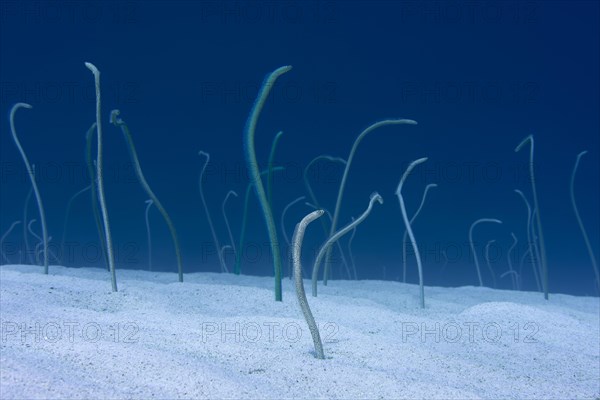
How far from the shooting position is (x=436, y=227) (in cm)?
1775

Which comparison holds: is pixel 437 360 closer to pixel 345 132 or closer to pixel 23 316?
pixel 23 316

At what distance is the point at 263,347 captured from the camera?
329 cm

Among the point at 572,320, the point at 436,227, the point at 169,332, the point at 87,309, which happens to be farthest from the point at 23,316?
the point at 436,227

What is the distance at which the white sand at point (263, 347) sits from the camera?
2.41 m

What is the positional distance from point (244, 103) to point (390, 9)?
559 cm

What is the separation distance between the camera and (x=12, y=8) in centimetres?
1362

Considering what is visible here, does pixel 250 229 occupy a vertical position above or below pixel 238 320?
above

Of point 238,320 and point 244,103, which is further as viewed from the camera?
point 244,103

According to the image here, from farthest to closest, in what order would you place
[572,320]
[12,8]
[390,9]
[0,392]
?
[390,9] < [12,8] < [572,320] < [0,392]

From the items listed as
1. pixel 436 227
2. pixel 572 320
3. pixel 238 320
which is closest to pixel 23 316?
pixel 238 320

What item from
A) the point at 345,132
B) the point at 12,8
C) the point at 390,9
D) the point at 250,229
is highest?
the point at 390,9

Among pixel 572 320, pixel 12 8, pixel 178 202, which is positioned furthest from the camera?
pixel 178 202

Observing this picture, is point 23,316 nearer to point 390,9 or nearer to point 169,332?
point 169,332

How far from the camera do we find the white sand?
2406 millimetres
